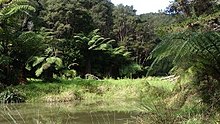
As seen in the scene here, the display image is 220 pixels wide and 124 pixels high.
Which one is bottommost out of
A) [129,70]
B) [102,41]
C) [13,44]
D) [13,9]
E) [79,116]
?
[129,70]

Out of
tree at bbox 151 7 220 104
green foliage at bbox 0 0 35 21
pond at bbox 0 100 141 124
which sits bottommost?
pond at bbox 0 100 141 124

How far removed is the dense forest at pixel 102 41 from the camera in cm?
445

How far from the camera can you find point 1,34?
16000mm

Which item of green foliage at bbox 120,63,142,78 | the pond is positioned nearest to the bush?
the pond

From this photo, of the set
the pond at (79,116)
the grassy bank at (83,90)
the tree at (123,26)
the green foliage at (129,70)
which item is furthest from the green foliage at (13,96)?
the tree at (123,26)

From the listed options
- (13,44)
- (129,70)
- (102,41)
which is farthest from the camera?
(129,70)

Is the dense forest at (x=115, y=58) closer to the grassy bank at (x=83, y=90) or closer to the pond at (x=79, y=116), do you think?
the grassy bank at (x=83, y=90)

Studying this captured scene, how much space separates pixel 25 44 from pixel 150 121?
13.5 meters

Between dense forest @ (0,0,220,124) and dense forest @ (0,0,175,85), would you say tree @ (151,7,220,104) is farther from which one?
dense forest @ (0,0,175,85)

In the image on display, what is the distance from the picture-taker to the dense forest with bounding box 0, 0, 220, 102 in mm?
4453

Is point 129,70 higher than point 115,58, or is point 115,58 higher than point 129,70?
point 115,58

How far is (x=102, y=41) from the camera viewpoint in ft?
81.8

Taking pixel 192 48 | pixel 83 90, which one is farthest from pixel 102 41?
pixel 192 48

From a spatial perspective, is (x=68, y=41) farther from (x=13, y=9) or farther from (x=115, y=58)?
(x=13, y=9)
